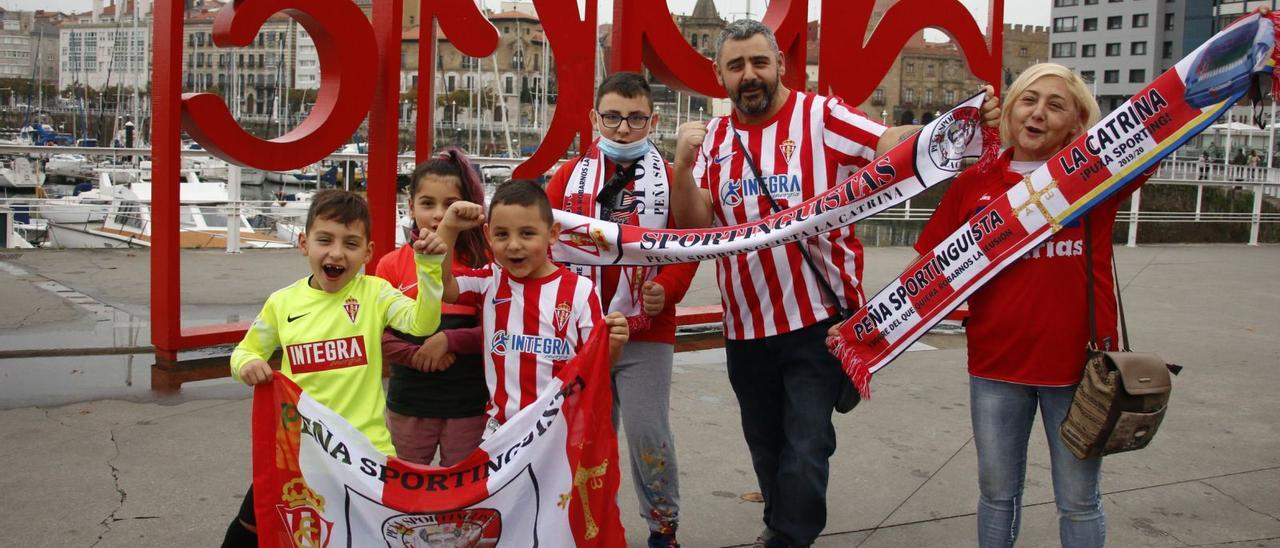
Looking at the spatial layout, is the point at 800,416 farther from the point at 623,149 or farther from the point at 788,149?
the point at 623,149

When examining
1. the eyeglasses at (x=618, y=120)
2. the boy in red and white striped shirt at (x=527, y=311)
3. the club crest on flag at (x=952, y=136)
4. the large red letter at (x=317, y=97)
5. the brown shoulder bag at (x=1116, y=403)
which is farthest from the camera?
the large red letter at (x=317, y=97)

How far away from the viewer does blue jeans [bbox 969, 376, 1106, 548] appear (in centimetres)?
332

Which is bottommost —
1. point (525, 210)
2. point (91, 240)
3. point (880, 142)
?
point (91, 240)

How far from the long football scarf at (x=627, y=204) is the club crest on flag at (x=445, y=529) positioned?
106 cm

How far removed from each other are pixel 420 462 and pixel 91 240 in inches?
880

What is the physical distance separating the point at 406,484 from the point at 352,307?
599mm

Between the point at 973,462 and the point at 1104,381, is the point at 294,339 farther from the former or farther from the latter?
the point at 973,462

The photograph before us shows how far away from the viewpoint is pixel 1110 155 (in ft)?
11.0

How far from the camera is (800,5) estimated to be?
903cm

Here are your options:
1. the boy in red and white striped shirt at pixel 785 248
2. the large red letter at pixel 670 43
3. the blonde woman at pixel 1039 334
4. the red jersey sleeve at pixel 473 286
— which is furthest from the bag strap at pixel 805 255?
the large red letter at pixel 670 43

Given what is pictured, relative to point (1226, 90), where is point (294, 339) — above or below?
below

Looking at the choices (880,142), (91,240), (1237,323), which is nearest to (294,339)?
(880,142)

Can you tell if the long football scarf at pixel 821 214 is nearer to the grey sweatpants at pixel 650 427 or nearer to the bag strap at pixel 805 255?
the bag strap at pixel 805 255

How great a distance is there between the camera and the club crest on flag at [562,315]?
11.7ft
